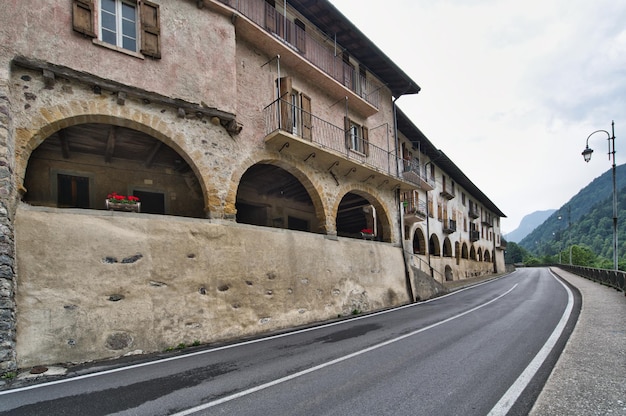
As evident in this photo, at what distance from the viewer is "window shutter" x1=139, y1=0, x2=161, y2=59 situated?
7812 millimetres

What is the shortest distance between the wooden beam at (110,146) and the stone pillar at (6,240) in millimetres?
2598

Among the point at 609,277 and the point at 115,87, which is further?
the point at 609,277

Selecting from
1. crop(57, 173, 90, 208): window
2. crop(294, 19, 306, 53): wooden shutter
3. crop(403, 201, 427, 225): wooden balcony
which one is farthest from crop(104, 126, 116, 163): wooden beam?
crop(403, 201, 427, 225): wooden balcony

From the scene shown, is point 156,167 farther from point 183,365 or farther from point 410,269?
point 410,269

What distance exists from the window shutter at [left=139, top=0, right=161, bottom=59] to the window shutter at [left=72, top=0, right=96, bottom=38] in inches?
40.9

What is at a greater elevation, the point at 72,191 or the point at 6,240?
the point at 72,191

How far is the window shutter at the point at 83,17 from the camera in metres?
6.88

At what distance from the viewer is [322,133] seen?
1281 centimetres

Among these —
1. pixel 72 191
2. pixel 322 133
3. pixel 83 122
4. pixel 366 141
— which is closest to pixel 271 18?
pixel 322 133

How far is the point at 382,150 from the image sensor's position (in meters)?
15.5

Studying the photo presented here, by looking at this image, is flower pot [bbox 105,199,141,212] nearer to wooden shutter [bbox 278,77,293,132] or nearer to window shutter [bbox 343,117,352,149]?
wooden shutter [bbox 278,77,293,132]

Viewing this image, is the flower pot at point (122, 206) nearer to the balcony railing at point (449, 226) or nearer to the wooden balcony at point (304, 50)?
the wooden balcony at point (304, 50)

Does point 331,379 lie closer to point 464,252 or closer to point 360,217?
point 360,217

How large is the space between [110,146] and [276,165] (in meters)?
4.94
